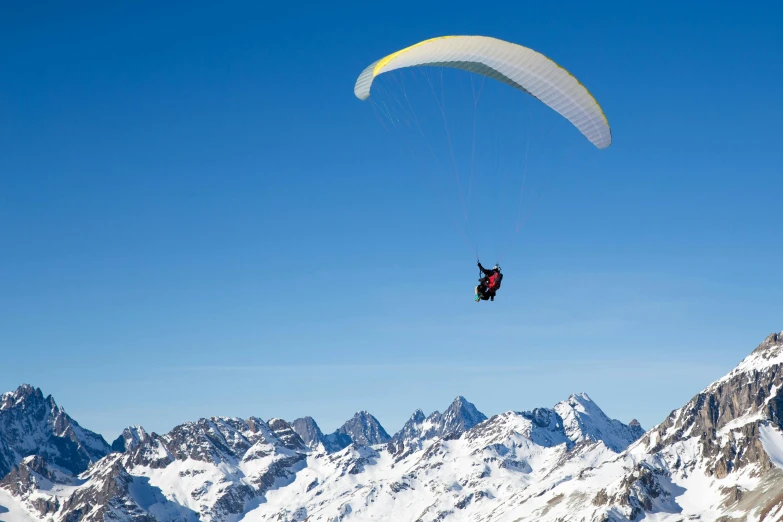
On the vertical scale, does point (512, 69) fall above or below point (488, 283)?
above

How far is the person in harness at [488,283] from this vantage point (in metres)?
63.2

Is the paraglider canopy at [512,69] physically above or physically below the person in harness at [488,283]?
above

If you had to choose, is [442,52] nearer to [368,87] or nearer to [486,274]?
→ [368,87]

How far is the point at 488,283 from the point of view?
63281 mm

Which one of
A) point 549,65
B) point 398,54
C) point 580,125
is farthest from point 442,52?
point 580,125

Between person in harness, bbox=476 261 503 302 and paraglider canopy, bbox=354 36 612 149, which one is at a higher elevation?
paraglider canopy, bbox=354 36 612 149

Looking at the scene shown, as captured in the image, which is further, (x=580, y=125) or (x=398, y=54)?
(x=580, y=125)

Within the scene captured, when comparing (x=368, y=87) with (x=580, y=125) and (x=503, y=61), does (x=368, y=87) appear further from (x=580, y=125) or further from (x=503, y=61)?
(x=580, y=125)

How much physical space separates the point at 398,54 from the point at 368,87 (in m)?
3.87

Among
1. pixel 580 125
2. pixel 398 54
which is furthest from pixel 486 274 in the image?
pixel 398 54

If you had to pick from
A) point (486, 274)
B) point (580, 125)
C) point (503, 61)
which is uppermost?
point (503, 61)

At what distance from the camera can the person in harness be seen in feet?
208

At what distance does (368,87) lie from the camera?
59.8 meters

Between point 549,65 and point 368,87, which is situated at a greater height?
point 368,87
